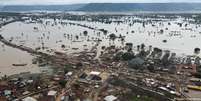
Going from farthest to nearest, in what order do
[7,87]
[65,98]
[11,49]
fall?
[11,49]
[7,87]
[65,98]

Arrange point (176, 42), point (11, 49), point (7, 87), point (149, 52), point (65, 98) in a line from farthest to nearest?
1. point (176, 42)
2. point (11, 49)
3. point (149, 52)
4. point (7, 87)
5. point (65, 98)

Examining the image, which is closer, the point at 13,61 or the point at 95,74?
the point at 95,74

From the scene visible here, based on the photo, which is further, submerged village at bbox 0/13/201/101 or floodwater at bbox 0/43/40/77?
floodwater at bbox 0/43/40/77

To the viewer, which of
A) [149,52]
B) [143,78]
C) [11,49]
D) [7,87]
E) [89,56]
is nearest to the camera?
[7,87]

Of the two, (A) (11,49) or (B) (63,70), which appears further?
(A) (11,49)

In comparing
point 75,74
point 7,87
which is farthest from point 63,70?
point 7,87

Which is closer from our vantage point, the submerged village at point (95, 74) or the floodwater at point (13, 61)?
the submerged village at point (95, 74)

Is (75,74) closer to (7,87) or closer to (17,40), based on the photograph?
(7,87)

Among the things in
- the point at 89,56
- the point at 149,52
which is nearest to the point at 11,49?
the point at 89,56

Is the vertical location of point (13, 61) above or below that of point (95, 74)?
below
